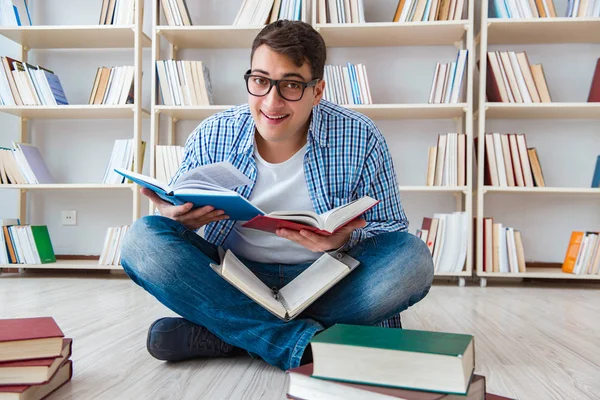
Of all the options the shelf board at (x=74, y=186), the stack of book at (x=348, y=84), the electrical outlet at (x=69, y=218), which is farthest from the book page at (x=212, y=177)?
the electrical outlet at (x=69, y=218)

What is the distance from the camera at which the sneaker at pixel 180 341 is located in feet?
4.10

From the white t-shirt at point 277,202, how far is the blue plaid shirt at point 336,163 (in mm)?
25

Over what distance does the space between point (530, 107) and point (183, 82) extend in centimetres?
171

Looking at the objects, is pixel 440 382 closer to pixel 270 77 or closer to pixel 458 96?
pixel 270 77

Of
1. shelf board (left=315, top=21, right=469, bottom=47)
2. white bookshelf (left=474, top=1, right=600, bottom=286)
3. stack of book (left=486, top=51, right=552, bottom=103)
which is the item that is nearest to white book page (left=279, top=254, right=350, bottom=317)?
white bookshelf (left=474, top=1, right=600, bottom=286)

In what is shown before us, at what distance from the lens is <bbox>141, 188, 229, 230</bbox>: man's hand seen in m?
1.14

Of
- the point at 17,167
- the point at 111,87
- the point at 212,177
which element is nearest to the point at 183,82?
the point at 111,87

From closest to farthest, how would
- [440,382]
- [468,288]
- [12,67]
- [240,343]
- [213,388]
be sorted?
[440,382], [213,388], [240,343], [468,288], [12,67]

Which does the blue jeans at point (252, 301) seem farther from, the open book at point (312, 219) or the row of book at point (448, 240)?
the row of book at point (448, 240)

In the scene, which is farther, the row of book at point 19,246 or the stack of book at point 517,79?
the row of book at point 19,246

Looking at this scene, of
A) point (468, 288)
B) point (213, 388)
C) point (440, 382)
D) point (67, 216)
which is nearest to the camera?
point (440, 382)

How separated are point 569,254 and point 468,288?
22.6 inches

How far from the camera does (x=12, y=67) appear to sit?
3031 mm

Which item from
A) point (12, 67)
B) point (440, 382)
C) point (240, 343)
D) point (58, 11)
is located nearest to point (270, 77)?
point (240, 343)
